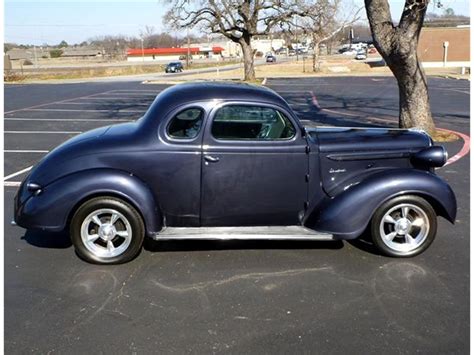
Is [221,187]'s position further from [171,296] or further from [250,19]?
[250,19]

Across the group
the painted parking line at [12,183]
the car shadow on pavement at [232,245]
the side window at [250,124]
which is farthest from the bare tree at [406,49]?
the painted parking line at [12,183]

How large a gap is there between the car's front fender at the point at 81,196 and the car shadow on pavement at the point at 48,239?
1.72 feet

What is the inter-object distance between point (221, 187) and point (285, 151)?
70cm

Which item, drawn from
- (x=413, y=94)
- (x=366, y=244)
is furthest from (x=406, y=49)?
(x=366, y=244)

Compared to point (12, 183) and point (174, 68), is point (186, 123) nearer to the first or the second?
point (12, 183)

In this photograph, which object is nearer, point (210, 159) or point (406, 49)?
point (210, 159)

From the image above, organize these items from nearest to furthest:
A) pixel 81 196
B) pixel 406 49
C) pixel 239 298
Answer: pixel 239 298 → pixel 81 196 → pixel 406 49

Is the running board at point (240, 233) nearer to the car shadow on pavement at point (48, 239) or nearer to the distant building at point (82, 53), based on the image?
the car shadow on pavement at point (48, 239)

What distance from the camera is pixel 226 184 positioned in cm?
418

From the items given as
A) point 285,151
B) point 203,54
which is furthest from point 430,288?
point 203,54

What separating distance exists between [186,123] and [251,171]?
776mm

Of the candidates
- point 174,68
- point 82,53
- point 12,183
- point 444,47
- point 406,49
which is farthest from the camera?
point 82,53

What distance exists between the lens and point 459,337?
118 inches

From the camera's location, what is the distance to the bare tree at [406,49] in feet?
28.2
